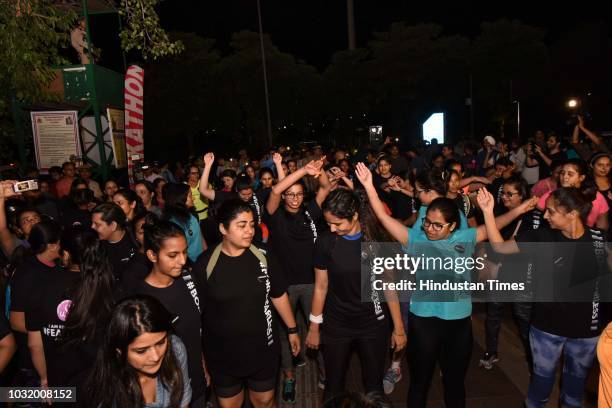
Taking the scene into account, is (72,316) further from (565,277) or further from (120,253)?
(565,277)

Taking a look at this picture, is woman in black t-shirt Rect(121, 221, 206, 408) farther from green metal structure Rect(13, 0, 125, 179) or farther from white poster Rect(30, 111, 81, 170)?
white poster Rect(30, 111, 81, 170)

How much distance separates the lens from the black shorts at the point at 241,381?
11.5 ft

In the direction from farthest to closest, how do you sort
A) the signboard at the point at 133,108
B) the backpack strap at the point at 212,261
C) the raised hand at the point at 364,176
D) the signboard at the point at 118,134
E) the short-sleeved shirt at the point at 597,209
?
1. the signboard at the point at 118,134
2. the signboard at the point at 133,108
3. the short-sleeved shirt at the point at 597,209
4. the raised hand at the point at 364,176
5. the backpack strap at the point at 212,261

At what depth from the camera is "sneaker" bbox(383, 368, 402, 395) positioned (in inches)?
181

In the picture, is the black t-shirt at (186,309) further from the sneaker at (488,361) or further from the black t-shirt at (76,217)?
the black t-shirt at (76,217)

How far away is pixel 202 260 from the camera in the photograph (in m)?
3.44

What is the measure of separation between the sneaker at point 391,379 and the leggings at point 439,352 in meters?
1.01

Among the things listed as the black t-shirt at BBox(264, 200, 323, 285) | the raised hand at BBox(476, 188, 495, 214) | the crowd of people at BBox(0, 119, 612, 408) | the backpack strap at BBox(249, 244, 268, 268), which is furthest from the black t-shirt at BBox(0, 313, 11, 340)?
the raised hand at BBox(476, 188, 495, 214)

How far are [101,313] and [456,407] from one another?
108 inches

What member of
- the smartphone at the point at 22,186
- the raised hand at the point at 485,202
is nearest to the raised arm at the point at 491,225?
the raised hand at the point at 485,202

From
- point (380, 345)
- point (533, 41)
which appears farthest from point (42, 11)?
point (533, 41)

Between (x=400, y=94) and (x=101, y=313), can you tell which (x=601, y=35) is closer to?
(x=400, y=94)

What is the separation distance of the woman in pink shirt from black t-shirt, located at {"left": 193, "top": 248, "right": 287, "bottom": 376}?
2.92m

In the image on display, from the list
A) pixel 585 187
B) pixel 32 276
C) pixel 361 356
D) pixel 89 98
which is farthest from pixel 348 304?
pixel 89 98
